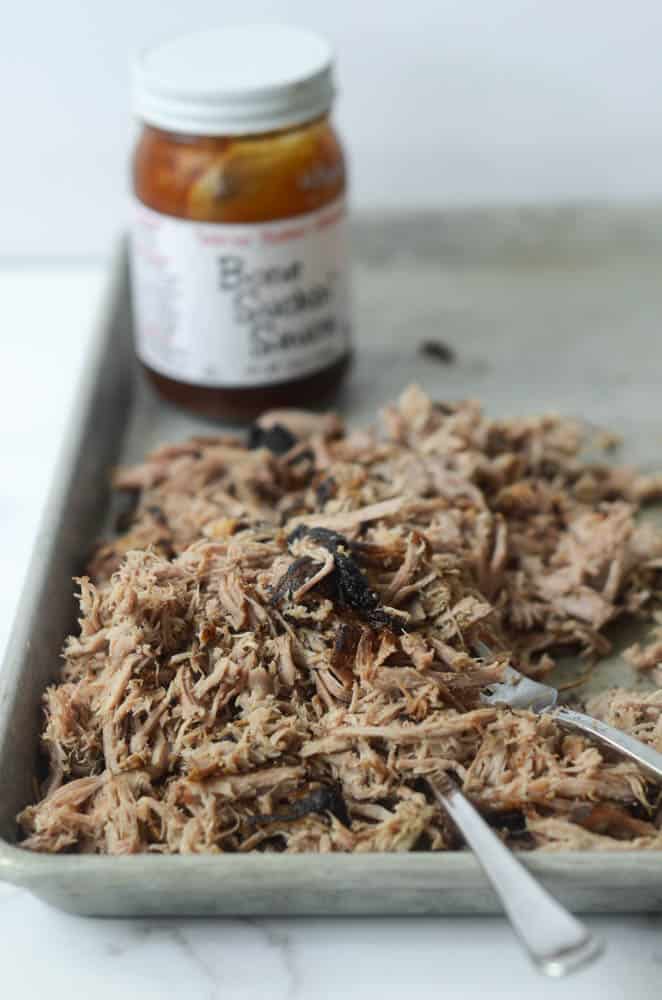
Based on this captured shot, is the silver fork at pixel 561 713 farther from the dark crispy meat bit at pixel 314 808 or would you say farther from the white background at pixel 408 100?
the white background at pixel 408 100

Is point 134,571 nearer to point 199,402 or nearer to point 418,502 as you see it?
point 418,502

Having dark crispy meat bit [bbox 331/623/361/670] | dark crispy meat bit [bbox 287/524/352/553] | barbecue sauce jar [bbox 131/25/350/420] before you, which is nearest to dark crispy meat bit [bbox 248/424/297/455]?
barbecue sauce jar [bbox 131/25/350/420]

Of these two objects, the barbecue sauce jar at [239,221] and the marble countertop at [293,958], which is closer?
the marble countertop at [293,958]

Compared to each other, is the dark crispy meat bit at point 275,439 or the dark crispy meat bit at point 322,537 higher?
the dark crispy meat bit at point 322,537

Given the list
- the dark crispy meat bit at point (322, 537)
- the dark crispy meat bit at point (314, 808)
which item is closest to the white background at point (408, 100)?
the dark crispy meat bit at point (322, 537)

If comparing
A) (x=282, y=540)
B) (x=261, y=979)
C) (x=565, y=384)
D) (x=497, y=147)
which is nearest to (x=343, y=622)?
(x=282, y=540)

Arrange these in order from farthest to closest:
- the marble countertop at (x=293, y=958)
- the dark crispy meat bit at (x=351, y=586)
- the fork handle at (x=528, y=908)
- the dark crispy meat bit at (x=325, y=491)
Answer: the dark crispy meat bit at (x=325, y=491) → the dark crispy meat bit at (x=351, y=586) → the marble countertop at (x=293, y=958) → the fork handle at (x=528, y=908)

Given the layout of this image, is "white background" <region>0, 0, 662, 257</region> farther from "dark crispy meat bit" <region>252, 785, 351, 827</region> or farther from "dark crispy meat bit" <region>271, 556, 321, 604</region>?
"dark crispy meat bit" <region>252, 785, 351, 827</region>
